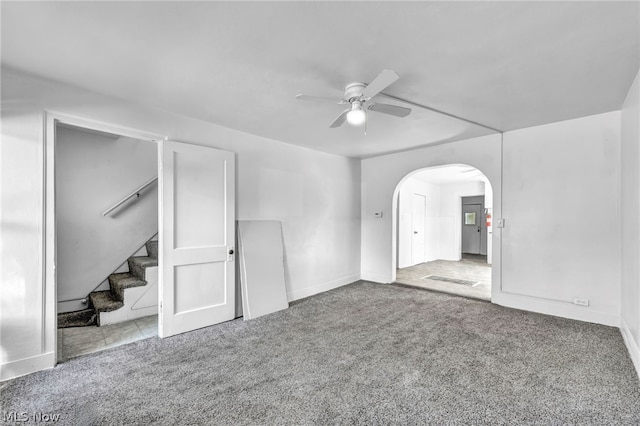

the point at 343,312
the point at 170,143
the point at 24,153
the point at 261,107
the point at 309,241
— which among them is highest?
the point at 261,107

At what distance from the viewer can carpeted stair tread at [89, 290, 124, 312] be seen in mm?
3620

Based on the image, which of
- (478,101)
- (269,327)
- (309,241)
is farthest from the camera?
(309,241)

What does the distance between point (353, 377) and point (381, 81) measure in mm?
2291

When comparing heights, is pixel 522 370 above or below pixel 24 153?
below

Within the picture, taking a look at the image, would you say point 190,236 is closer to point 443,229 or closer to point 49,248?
point 49,248

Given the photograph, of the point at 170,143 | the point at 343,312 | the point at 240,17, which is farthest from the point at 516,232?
the point at 170,143

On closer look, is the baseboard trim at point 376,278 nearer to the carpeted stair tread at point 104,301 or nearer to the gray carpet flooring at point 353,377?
the gray carpet flooring at point 353,377

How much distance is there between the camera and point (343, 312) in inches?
158

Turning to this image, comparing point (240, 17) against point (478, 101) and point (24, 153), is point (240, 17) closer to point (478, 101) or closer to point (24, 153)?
point (24, 153)

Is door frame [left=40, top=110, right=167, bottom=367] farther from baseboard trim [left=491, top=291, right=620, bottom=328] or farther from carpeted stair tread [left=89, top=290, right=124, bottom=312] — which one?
baseboard trim [left=491, top=291, right=620, bottom=328]

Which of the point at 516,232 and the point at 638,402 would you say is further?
the point at 516,232

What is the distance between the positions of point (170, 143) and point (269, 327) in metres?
2.40

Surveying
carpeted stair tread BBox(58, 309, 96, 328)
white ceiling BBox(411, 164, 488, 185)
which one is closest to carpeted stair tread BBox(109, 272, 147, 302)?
carpeted stair tread BBox(58, 309, 96, 328)

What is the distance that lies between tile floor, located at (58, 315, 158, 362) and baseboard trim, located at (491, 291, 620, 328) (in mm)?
4594
